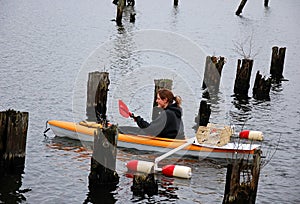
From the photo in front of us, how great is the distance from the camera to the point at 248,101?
29469mm

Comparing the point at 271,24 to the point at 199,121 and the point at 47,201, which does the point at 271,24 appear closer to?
the point at 199,121

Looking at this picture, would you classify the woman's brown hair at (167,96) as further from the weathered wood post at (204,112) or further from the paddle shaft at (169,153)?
the weathered wood post at (204,112)

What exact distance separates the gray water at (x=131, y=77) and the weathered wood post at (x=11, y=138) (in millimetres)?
428

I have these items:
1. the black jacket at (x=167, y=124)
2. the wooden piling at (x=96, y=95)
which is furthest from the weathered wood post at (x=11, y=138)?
the wooden piling at (x=96, y=95)

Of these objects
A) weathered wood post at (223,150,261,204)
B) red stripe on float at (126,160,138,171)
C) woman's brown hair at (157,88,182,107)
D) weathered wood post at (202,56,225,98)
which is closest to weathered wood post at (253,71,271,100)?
weathered wood post at (202,56,225,98)

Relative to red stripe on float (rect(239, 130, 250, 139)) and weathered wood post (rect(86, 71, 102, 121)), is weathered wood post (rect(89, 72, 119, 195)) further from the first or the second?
weathered wood post (rect(86, 71, 102, 121))

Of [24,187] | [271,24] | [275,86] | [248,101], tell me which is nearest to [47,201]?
[24,187]

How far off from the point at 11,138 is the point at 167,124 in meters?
4.54

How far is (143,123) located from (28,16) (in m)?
34.0

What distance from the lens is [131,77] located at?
105 feet

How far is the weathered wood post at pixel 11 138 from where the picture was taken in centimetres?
1752

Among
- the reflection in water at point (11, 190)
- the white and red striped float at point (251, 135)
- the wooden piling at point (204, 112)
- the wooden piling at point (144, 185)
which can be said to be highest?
the wooden piling at point (204, 112)

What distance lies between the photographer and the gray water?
60.2 ft

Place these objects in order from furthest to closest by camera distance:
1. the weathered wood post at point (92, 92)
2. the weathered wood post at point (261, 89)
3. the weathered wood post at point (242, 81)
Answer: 1. the weathered wood post at point (242, 81)
2. the weathered wood post at point (261, 89)
3. the weathered wood post at point (92, 92)
